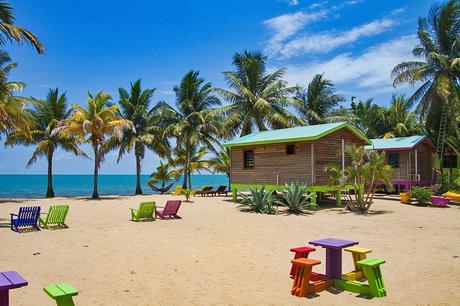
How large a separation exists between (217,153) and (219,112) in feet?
13.9

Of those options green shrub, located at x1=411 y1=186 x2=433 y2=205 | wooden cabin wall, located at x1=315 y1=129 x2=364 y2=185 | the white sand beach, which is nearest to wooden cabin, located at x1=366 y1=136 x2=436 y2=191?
green shrub, located at x1=411 y1=186 x2=433 y2=205

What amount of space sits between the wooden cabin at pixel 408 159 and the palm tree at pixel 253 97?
24.8 ft

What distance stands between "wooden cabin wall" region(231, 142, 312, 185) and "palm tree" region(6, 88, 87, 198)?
13.8m

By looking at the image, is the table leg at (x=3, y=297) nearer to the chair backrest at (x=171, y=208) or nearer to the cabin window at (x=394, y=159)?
the chair backrest at (x=171, y=208)

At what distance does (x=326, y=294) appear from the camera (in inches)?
257

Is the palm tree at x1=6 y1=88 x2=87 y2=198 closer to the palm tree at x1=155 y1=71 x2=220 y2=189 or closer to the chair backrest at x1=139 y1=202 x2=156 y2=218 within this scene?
the palm tree at x1=155 y1=71 x2=220 y2=189

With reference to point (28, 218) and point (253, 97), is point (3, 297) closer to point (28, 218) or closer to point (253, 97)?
point (28, 218)

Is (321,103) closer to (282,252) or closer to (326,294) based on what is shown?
(282,252)

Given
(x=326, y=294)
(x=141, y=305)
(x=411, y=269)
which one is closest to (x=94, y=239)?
(x=141, y=305)

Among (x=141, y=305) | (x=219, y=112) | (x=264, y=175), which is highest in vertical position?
(x=219, y=112)

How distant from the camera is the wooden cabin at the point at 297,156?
818 inches

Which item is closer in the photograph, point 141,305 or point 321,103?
point 141,305

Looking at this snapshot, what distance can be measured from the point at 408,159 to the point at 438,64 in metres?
6.95

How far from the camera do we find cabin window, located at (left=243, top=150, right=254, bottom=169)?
79.3 feet
